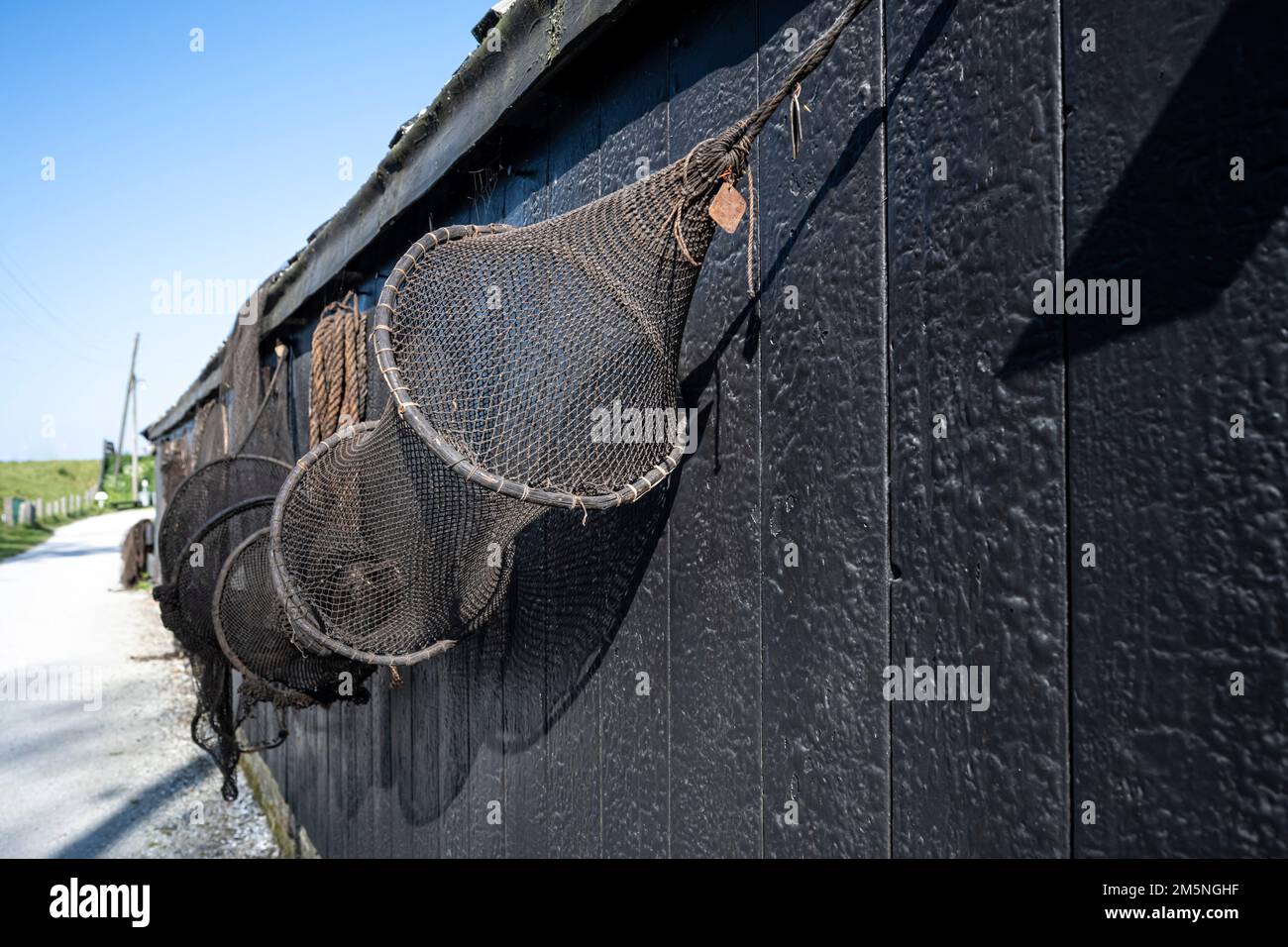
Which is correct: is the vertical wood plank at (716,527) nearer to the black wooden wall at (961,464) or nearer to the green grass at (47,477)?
the black wooden wall at (961,464)

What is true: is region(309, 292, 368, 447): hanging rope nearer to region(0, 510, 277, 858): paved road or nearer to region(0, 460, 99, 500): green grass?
region(0, 510, 277, 858): paved road

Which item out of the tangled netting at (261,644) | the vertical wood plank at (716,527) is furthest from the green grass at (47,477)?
the vertical wood plank at (716,527)

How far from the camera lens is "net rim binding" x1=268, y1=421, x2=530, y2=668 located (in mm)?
2100

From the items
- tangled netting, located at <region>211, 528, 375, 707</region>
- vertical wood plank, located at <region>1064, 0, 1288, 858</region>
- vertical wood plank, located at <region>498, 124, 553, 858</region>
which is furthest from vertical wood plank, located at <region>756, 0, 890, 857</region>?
tangled netting, located at <region>211, 528, 375, 707</region>

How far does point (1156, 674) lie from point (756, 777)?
2.60ft

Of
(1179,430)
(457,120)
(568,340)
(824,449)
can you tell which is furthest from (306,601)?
(1179,430)

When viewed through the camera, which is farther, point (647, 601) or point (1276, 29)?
point (647, 601)

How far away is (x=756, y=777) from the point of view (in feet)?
5.16

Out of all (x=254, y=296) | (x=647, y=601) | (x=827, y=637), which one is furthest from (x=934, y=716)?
(x=254, y=296)

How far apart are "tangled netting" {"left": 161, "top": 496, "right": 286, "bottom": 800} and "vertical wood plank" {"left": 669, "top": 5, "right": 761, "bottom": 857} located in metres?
2.20

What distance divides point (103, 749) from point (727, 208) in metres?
7.71

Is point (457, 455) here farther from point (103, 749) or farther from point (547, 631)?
point (103, 749)

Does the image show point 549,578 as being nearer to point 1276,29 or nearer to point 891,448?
point 891,448
